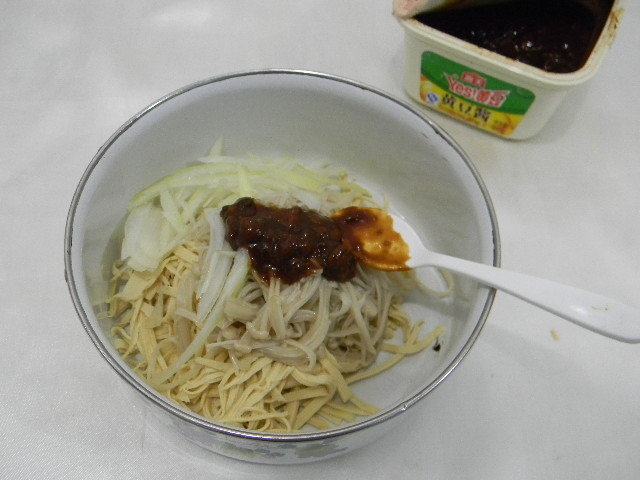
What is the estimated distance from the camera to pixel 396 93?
1828mm

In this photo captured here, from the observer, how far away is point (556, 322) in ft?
4.86

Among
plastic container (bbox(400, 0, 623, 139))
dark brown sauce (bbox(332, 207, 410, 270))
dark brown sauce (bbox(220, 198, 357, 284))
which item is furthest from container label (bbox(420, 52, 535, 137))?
dark brown sauce (bbox(220, 198, 357, 284))

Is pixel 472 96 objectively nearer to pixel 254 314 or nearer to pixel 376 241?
pixel 376 241

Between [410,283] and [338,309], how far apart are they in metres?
0.23

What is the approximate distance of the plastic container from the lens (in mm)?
1435

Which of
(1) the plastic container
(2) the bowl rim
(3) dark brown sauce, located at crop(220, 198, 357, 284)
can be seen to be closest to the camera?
(2) the bowl rim

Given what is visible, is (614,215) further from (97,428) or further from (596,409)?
(97,428)

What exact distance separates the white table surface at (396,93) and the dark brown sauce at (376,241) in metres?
0.34

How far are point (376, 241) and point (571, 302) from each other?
0.45 meters

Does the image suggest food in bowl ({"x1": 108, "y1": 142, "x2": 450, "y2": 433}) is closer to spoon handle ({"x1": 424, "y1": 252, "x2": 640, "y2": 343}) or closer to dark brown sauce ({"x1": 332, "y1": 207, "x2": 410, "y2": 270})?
dark brown sauce ({"x1": 332, "y1": 207, "x2": 410, "y2": 270})

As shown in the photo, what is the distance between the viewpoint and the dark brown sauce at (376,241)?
1330 millimetres

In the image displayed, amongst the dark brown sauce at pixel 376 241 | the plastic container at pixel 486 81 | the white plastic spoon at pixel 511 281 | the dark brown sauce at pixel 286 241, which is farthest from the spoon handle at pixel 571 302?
the plastic container at pixel 486 81

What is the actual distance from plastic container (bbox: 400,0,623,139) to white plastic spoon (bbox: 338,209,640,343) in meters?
0.47

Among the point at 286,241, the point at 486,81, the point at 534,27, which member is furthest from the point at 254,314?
the point at 534,27
